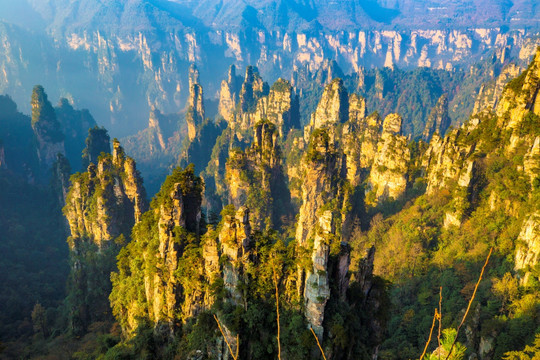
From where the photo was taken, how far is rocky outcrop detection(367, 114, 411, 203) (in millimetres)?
57531

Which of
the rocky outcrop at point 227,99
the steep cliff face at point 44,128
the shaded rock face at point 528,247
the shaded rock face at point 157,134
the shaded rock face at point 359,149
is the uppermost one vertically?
the rocky outcrop at point 227,99

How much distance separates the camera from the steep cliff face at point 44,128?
87312 millimetres

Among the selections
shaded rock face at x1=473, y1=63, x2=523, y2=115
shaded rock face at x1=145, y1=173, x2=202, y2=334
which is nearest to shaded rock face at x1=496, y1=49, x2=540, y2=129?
shaded rock face at x1=145, y1=173, x2=202, y2=334

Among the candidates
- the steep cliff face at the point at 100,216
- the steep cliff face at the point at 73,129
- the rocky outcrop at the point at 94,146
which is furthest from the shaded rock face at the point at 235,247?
the steep cliff face at the point at 73,129

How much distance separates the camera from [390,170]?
58.5 m

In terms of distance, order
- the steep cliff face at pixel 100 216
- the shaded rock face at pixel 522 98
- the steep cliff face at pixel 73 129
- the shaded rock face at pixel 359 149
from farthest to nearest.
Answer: the steep cliff face at pixel 73 129 → the shaded rock face at pixel 359 149 → the steep cliff face at pixel 100 216 → the shaded rock face at pixel 522 98

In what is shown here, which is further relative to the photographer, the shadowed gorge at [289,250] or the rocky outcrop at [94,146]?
the rocky outcrop at [94,146]

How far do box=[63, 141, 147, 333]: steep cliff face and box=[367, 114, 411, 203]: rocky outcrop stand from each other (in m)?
36.5

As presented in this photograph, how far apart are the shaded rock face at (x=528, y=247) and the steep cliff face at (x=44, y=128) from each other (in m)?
89.8

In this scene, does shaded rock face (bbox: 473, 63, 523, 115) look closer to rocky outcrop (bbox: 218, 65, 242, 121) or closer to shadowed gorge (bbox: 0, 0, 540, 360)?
shadowed gorge (bbox: 0, 0, 540, 360)

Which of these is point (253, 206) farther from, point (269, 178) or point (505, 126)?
point (505, 126)

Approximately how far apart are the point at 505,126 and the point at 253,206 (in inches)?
1468

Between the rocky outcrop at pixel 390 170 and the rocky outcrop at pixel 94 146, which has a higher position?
the rocky outcrop at pixel 94 146

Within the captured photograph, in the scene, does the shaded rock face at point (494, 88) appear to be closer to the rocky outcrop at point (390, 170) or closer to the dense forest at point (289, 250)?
the dense forest at point (289, 250)
